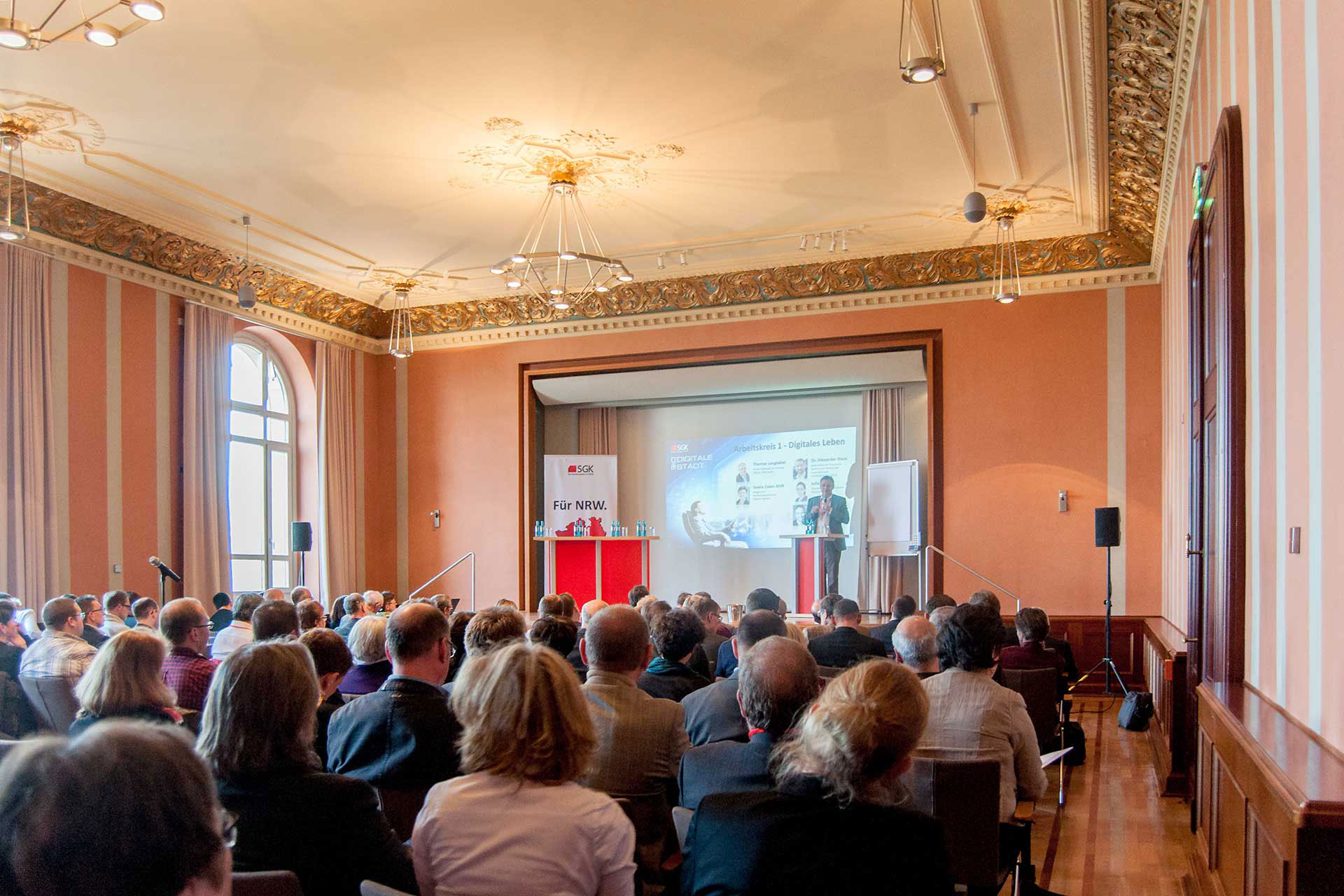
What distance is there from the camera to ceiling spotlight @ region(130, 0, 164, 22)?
4676mm

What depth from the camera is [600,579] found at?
12.0 m

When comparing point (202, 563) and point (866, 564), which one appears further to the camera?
point (866, 564)

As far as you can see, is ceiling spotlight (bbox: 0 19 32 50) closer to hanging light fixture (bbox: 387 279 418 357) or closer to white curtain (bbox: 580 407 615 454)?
hanging light fixture (bbox: 387 279 418 357)

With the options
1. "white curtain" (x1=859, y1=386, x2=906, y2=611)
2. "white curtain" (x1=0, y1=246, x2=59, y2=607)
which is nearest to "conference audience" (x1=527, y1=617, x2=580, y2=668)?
"white curtain" (x1=0, y1=246, x2=59, y2=607)

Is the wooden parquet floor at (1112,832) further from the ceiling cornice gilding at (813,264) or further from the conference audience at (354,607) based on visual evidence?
the conference audience at (354,607)

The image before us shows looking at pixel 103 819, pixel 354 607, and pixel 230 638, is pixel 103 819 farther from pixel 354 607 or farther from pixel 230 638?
pixel 354 607

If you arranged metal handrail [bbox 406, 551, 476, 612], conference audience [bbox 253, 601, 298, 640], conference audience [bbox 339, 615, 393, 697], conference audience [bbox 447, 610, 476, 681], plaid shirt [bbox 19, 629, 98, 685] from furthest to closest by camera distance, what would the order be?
metal handrail [bbox 406, 551, 476, 612]
plaid shirt [bbox 19, 629, 98, 685]
conference audience [bbox 447, 610, 476, 681]
conference audience [bbox 253, 601, 298, 640]
conference audience [bbox 339, 615, 393, 697]

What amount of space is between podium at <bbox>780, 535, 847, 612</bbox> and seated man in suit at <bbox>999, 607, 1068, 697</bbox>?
5060mm

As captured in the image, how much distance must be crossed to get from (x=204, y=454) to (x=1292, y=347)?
393 inches

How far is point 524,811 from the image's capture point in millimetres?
1931

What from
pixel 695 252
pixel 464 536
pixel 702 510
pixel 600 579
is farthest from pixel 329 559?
pixel 695 252

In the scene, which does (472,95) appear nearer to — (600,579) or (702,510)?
(600,579)

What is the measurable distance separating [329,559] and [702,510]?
4660mm

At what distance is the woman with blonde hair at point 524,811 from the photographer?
A: 1.91 metres
